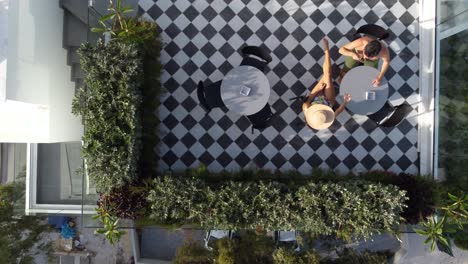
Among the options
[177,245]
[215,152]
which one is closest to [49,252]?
[177,245]

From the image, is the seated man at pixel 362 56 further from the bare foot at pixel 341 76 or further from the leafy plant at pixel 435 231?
the leafy plant at pixel 435 231

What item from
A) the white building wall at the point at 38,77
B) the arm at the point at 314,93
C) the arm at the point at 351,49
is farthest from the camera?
the arm at the point at 314,93

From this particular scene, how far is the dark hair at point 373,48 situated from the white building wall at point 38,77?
4688mm

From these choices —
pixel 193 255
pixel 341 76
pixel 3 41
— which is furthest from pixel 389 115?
pixel 3 41

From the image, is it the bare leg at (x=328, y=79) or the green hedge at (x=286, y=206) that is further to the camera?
the bare leg at (x=328, y=79)

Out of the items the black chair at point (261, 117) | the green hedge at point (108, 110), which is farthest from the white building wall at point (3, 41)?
the black chair at point (261, 117)

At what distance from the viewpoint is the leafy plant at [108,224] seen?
494 centimetres

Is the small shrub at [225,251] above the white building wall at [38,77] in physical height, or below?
below

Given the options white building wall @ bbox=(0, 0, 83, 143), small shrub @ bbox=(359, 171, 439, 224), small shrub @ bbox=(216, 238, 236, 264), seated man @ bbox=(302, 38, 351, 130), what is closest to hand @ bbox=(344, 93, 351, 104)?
seated man @ bbox=(302, 38, 351, 130)

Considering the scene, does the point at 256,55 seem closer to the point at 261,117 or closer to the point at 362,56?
the point at 261,117

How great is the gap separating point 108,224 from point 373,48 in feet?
14.2

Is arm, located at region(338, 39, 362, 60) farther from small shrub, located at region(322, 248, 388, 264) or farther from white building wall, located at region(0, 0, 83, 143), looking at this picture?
white building wall, located at region(0, 0, 83, 143)

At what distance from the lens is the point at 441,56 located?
597cm

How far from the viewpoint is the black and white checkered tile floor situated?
20.2 ft
